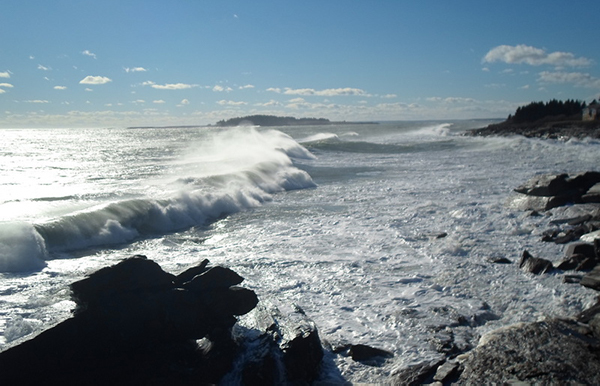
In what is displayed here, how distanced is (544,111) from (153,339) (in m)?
89.1

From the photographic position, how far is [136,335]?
4.68m

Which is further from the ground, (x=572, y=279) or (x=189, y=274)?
(x=189, y=274)

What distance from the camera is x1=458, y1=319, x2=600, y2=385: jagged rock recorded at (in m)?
4.34

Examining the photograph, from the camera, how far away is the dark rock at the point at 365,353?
5.45 metres

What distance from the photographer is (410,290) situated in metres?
7.58

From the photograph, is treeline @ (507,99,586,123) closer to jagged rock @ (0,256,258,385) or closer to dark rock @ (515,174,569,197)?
dark rock @ (515,174,569,197)

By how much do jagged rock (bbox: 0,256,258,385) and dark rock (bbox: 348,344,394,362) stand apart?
1337 millimetres

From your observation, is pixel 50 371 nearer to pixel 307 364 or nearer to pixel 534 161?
pixel 307 364

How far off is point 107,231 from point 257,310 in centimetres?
795

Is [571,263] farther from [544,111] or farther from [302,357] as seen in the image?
[544,111]

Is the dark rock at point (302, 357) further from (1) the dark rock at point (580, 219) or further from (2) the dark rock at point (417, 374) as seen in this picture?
(1) the dark rock at point (580, 219)

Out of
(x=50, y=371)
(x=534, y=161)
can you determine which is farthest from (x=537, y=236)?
(x=534, y=161)

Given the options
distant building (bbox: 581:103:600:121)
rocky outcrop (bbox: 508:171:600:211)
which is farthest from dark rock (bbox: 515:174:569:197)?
distant building (bbox: 581:103:600:121)

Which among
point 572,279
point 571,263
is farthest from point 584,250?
point 572,279
